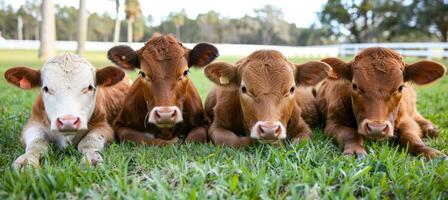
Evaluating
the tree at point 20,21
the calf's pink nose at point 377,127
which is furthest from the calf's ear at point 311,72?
the tree at point 20,21

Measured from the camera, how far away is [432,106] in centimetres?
827

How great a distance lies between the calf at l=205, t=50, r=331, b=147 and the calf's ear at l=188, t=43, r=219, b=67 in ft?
1.40

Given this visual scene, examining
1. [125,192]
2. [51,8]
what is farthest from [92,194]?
[51,8]

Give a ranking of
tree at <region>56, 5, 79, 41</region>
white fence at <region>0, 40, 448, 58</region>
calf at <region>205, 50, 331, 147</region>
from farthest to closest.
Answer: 1. tree at <region>56, 5, 79, 41</region>
2. white fence at <region>0, 40, 448, 58</region>
3. calf at <region>205, 50, 331, 147</region>

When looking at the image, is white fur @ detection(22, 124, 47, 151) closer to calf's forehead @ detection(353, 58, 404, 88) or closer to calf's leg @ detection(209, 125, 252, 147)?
calf's leg @ detection(209, 125, 252, 147)

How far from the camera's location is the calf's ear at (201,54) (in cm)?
539

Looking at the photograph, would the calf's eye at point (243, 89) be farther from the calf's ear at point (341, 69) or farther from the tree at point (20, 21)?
the tree at point (20, 21)

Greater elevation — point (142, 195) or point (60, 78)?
point (60, 78)

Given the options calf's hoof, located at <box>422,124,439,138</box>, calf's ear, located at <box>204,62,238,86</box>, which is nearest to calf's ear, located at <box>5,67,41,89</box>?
calf's ear, located at <box>204,62,238,86</box>

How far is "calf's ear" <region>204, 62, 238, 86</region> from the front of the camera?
4.85 meters

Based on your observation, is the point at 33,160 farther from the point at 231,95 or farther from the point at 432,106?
the point at 432,106

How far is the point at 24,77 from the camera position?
4.74 m

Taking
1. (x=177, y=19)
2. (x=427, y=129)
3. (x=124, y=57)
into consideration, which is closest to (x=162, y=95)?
(x=124, y=57)

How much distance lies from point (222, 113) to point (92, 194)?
8.19ft
